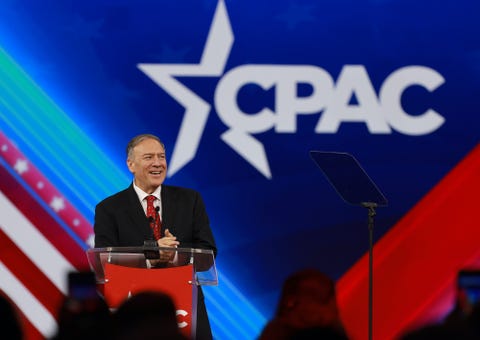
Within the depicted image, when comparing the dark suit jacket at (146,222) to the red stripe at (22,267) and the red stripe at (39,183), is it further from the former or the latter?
the red stripe at (22,267)

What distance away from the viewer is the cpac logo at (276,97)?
6.73 m

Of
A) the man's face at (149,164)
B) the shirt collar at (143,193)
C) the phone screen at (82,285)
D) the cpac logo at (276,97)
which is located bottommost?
the phone screen at (82,285)

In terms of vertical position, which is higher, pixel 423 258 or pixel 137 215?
pixel 423 258

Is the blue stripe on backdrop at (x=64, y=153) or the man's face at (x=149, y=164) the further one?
the blue stripe on backdrop at (x=64, y=153)

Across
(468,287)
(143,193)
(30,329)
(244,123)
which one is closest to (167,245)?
(143,193)

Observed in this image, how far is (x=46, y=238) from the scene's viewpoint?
677 cm

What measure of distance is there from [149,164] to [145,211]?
24 centimetres

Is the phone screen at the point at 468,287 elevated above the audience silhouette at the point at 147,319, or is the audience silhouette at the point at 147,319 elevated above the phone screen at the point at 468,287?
the phone screen at the point at 468,287

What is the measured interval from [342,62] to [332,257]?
1.34 meters

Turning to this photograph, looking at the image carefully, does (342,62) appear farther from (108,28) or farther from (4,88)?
(4,88)

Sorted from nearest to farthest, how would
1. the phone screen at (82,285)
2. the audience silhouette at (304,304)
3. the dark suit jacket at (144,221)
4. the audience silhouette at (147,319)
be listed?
the audience silhouette at (147,319) < the phone screen at (82,285) < the audience silhouette at (304,304) < the dark suit jacket at (144,221)

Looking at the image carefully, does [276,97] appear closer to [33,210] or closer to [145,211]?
[33,210]

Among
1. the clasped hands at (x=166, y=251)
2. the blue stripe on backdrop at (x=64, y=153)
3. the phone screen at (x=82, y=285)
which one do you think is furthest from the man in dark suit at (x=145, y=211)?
the phone screen at (x=82, y=285)

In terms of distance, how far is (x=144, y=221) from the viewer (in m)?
4.87
